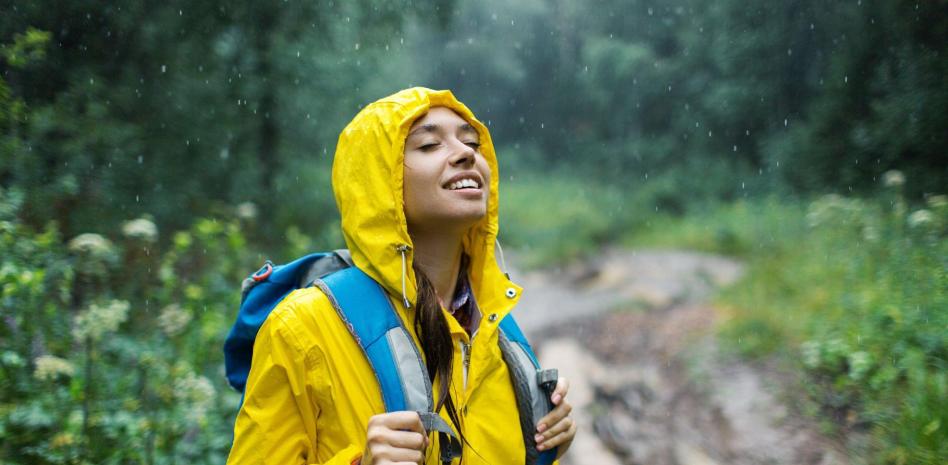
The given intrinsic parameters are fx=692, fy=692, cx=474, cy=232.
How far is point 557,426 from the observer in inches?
74.1

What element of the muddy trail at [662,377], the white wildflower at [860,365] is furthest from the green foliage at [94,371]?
the white wildflower at [860,365]

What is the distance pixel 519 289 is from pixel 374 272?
1.44ft

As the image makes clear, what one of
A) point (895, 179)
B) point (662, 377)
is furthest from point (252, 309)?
point (662, 377)

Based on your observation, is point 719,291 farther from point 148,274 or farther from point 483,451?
point 483,451

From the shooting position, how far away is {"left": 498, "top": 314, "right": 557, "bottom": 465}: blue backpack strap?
6.13ft

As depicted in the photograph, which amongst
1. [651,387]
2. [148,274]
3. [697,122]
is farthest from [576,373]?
[697,122]

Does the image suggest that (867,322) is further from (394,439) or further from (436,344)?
(394,439)

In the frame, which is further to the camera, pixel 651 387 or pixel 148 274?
pixel 651 387

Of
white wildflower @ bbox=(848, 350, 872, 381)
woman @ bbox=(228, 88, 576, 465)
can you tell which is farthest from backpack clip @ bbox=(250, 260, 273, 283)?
white wildflower @ bbox=(848, 350, 872, 381)

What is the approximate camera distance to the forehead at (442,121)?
6.36ft

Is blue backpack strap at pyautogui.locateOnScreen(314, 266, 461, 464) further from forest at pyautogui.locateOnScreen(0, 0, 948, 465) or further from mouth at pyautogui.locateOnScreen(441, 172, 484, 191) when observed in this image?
forest at pyautogui.locateOnScreen(0, 0, 948, 465)

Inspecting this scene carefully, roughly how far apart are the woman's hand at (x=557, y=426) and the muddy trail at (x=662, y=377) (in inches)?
141

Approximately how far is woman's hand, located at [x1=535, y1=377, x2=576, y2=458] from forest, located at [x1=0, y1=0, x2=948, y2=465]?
7.47ft

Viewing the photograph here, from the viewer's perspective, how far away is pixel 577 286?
12820 mm
